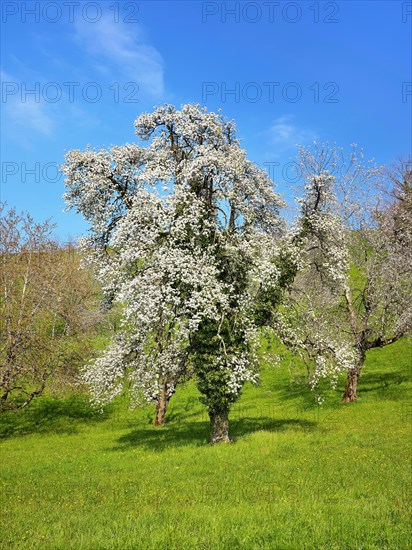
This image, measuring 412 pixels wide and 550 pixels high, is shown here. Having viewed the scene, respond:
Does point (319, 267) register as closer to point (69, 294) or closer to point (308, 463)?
point (308, 463)

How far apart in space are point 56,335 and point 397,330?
27.0 m

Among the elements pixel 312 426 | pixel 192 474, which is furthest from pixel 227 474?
pixel 312 426

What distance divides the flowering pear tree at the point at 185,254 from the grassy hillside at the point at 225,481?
3.92 metres

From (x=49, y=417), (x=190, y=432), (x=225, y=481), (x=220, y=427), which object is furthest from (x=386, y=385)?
(x=49, y=417)

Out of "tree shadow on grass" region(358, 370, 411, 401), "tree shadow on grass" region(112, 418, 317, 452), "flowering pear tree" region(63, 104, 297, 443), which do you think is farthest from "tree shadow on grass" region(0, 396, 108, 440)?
"tree shadow on grass" region(358, 370, 411, 401)

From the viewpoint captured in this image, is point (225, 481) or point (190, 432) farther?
point (190, 432)

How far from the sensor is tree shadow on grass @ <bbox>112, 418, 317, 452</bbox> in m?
25.5

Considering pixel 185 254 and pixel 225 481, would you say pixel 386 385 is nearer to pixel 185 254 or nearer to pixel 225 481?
pixel 185 254

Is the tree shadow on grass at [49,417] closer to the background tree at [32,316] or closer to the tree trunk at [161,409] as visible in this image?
the background tree at [32,316]

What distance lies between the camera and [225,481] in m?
15.6

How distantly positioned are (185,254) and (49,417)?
25750 mm

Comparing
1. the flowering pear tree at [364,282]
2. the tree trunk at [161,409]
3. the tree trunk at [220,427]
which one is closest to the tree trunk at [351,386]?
the flowering pear tree at [364,282]

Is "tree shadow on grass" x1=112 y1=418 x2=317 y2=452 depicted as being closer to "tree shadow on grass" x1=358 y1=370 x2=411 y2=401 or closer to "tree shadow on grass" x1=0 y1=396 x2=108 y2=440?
"tree shadow on grass" x1=0 y1=396 x2=108 y2=440

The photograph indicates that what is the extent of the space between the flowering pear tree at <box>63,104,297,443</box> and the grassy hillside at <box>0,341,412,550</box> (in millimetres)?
3917
